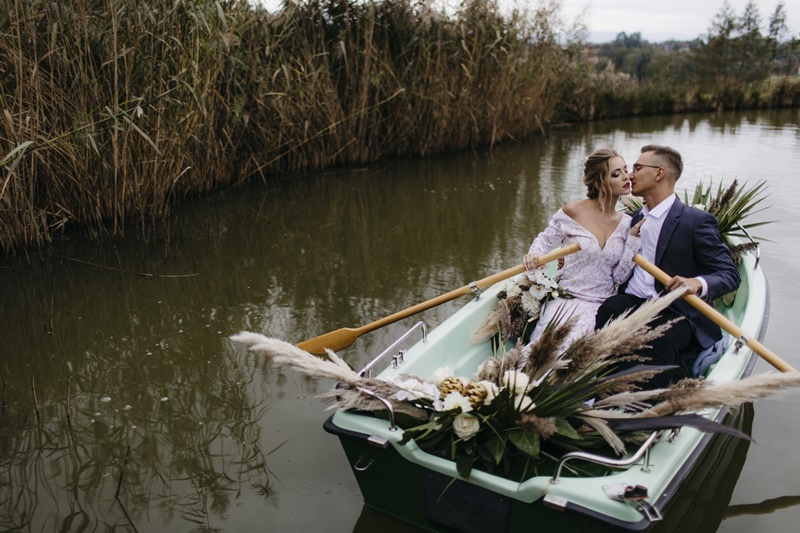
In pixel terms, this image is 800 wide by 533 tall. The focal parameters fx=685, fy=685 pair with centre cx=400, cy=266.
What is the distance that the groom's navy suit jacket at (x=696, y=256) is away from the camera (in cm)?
312

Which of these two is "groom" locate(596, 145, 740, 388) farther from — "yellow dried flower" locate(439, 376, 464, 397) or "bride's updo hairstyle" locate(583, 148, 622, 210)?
"yellow dried flower" locate(439, 376, 464, 397)

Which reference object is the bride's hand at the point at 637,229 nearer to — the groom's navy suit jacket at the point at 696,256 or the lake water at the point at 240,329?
the groom's navy suit jacket at the point at 696,256

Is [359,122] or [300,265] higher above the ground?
[359,122]

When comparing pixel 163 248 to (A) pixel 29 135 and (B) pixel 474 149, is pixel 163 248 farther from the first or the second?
→ (B) pixel 474 149

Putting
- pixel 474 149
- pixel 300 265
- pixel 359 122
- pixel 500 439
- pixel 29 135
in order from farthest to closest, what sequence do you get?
pixel 474 149
pixel 359 122
pixel 300 265
pixel 29 135
pixel 500 439

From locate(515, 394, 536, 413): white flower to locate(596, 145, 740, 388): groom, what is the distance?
32.3 inches

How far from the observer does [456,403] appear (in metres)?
2.36

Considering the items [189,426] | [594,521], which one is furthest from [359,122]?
[594,521]

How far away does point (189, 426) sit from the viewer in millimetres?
3383

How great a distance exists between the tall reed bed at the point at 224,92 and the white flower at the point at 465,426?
355 centimetres

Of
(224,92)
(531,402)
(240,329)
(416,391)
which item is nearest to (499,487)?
(531,402)

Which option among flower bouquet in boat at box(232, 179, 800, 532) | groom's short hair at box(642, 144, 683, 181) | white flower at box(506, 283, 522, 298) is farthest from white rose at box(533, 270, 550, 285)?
flower bouquet in boat at box(232, 179, 800, 532)

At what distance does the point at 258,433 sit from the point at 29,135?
11.0ft

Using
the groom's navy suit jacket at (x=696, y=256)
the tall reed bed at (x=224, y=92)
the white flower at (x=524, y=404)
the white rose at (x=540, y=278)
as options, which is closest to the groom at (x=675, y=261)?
the groom's navy suit jacket at (x=696, y=256)
